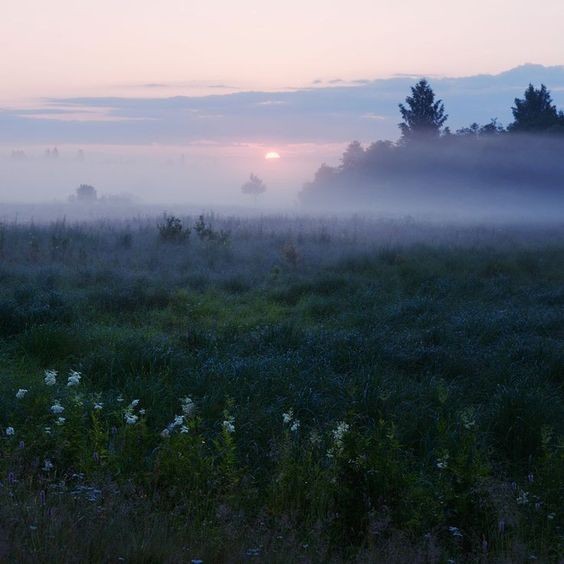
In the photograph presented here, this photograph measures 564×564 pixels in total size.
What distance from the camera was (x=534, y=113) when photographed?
5297 centimetres

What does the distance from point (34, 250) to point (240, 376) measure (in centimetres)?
933

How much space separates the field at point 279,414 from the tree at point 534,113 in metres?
40.9

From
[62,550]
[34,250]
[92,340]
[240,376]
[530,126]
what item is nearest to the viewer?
[62,550]

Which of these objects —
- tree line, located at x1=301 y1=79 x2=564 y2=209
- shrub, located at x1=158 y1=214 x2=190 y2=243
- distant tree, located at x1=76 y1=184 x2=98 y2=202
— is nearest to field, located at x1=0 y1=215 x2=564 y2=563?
shrub, located at x1=158 y1=214 x2=190 y2=243

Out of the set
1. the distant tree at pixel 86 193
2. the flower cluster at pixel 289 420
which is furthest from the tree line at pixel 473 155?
the flower cluster at pixel 289 420

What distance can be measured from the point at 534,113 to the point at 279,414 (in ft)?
167

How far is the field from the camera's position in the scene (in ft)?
13.7

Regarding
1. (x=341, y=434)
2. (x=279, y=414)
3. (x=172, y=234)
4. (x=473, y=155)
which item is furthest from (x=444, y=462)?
(x=473, y=155)

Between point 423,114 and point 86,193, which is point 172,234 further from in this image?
point 86,193

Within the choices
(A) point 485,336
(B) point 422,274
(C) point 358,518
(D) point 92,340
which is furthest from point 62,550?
(B) point 422,274

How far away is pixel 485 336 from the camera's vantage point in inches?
377

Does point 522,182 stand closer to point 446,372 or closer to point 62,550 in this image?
point 446,372

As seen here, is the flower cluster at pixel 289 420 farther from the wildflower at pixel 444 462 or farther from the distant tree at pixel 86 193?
the distant tree at pixel 86 193

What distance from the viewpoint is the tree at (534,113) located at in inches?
2050
